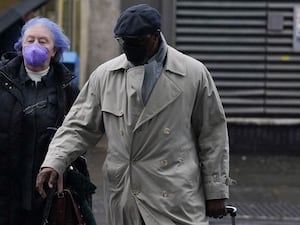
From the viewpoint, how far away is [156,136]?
368cm

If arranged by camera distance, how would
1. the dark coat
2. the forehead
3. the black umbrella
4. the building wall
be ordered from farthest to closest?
the building wall, the black umbrella, the forehead, the dark coat

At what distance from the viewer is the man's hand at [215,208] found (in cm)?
375

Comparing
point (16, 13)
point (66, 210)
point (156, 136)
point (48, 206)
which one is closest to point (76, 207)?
point (66, 210)

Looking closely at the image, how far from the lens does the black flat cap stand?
11.9 ft

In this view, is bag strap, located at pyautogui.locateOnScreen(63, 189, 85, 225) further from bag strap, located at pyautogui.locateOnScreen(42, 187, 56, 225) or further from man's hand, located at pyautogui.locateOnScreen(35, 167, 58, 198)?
man's hand, located at pyautogui.locateOnScreen(35, 167, 58, 198)

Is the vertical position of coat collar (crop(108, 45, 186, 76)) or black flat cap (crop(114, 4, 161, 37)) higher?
black flat cap (crop(114, 4, 161, 37))

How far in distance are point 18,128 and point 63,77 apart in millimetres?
410

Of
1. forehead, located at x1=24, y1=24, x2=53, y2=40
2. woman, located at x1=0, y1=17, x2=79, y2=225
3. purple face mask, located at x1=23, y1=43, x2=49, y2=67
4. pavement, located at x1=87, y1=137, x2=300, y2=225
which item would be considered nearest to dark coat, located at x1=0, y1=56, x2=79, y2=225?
woman, located at x1=0, y1=17, x2=79, y2=225

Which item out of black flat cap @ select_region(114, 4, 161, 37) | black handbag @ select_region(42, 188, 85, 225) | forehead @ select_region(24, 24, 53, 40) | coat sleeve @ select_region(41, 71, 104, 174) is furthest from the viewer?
forehead @ select_region(24, 24, 53, 40)

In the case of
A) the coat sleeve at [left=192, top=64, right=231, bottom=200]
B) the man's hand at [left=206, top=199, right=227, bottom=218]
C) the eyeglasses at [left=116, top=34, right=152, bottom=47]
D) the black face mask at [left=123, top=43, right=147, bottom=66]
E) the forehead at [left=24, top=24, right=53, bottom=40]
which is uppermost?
the forehead at [left=24, top=24, right=53, bottom=40]

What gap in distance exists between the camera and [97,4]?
10.7 metres

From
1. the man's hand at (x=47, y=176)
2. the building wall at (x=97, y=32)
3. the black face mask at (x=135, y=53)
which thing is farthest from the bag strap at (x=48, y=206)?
the building wall at (x=97, y=32)

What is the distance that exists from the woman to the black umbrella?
3.96 ft

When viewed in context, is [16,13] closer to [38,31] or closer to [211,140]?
[38,31]
